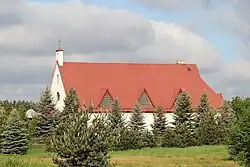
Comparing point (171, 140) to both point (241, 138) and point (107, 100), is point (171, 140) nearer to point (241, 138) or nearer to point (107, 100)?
point (107, 100)

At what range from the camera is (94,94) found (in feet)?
259

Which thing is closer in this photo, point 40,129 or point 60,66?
point 40,129

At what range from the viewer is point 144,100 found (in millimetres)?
81188

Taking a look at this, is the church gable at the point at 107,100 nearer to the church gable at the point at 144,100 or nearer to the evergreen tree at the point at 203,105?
the church gable at the point at 144,100

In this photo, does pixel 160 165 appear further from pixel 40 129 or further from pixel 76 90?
pixel 76 90

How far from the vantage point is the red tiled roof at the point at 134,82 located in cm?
7988

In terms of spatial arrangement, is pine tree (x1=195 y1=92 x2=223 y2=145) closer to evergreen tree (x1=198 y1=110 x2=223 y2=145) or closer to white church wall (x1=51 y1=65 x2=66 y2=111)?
evergreen tree (x1=198 y1=110 x2=223 y2=145)

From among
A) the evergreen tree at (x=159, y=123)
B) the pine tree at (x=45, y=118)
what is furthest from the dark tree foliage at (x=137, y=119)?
the pine tree at (x=45, y=118)

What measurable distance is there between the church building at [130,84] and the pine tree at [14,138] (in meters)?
17.5

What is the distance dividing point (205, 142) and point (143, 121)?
36.5 ft

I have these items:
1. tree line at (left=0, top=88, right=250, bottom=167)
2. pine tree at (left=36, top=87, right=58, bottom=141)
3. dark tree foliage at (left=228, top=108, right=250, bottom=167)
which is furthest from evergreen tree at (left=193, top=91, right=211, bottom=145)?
dark tree foliage at (left=228, top=108, right=250, bottom=167)

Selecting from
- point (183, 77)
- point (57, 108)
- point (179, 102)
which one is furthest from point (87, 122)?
point (183, 77)

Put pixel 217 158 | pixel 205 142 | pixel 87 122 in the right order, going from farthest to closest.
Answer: pixel 205 142 < pixel 217 158 < pixel 87 122

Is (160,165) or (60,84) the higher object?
(60,84)
